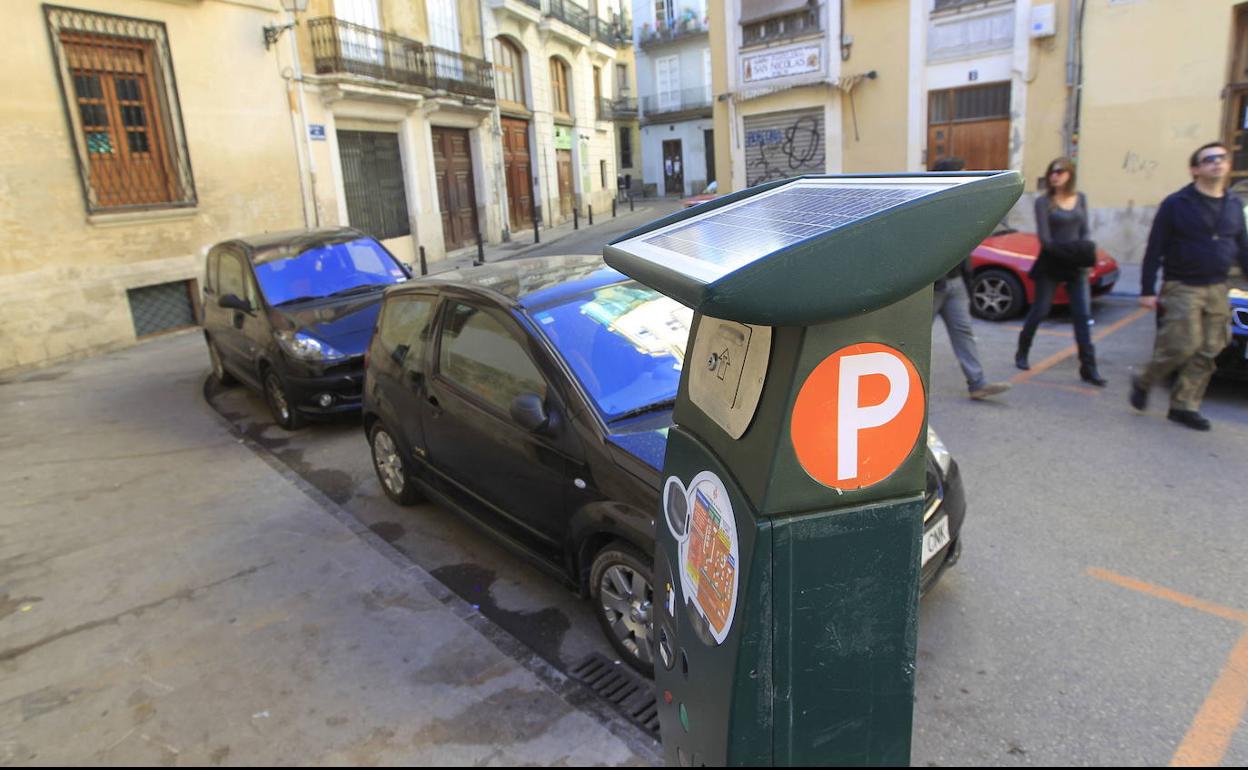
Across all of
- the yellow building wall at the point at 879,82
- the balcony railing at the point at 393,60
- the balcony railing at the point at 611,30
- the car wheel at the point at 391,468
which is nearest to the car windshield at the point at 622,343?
the car wheel at the point at 391,468

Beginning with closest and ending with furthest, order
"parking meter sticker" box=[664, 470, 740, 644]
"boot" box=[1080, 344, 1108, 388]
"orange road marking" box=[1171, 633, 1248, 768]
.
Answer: "parking meter sticker" box=[664, 470, 740, 644] → "orange road marking" box=[1171, 633, 1248, 768] → "boot" box=[1080, 344, 1108, 388]

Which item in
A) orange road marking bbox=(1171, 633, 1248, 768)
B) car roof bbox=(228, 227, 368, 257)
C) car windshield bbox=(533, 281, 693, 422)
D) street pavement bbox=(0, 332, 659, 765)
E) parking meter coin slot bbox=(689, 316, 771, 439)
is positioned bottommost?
orange road marking bbox=(1171, 633, 1248, 768)

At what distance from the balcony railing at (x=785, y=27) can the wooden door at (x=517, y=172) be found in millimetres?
8494

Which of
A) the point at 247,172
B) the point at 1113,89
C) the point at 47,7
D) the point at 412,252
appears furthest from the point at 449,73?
the point at 1113,89

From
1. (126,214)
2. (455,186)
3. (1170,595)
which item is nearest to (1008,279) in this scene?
(1170,595)

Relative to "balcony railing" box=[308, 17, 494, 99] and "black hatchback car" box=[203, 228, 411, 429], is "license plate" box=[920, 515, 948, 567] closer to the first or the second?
"black hatchback car" box=[203, 228, 411, 429]

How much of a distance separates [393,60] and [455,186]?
3989mm

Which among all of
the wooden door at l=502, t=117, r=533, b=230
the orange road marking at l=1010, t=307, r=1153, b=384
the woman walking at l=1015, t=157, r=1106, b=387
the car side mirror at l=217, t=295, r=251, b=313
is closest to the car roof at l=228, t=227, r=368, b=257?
the car side mirror at l=217, t=295, r=251, b=313

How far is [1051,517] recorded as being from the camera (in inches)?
162

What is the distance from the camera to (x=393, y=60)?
1745 centimetres

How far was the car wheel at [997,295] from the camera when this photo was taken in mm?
8781

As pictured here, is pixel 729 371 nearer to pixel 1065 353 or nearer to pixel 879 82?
pixel 1065 353

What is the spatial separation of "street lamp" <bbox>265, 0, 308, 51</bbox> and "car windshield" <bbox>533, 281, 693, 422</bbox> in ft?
41.0

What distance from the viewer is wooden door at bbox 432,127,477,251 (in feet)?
66.1
